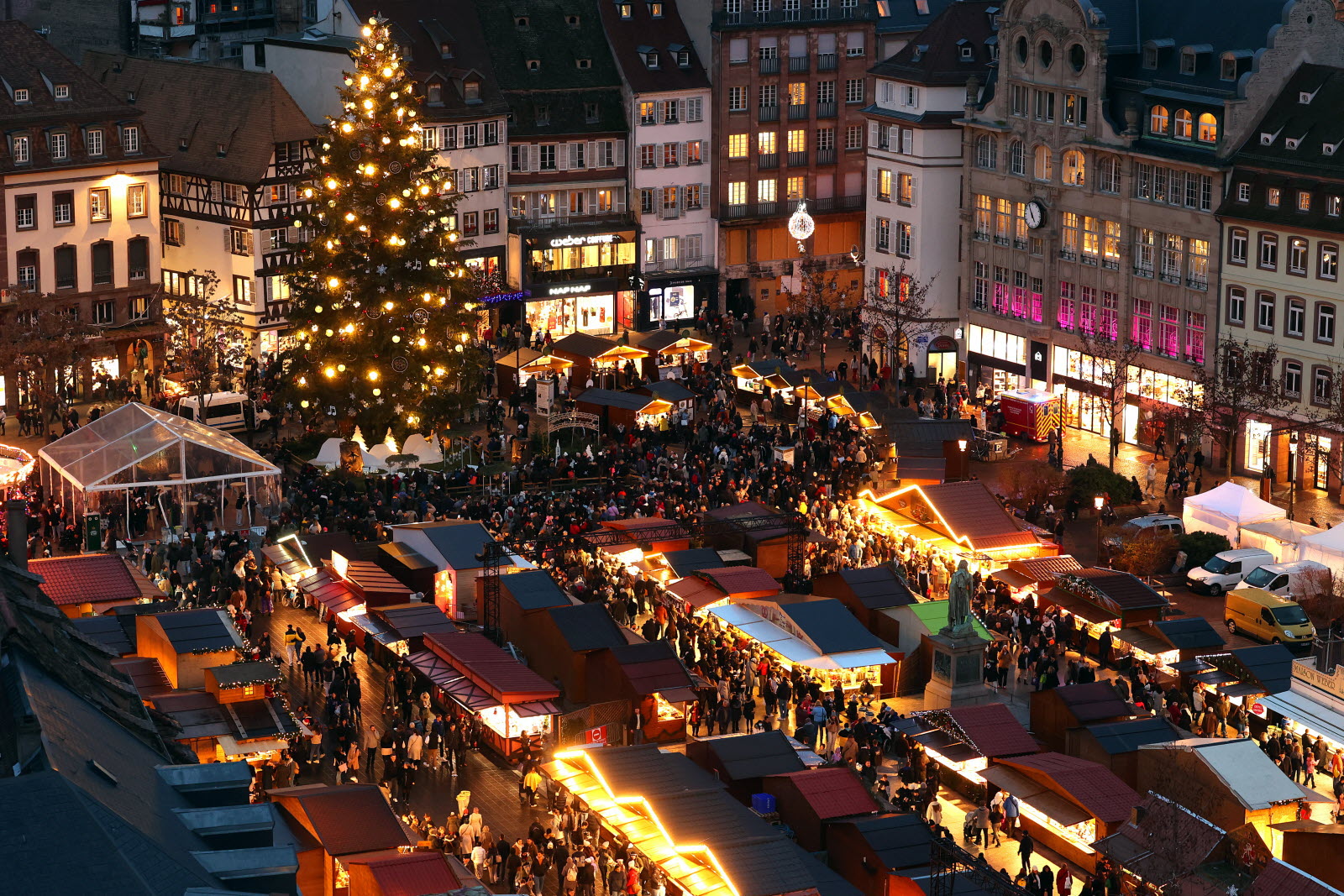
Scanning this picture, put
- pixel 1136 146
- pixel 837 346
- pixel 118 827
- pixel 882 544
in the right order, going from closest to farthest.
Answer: pixel 118 827 < pixel 882 544 < pixel 1136 146 < pixel 837 346

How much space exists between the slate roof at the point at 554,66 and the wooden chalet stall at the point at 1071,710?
5531 cm

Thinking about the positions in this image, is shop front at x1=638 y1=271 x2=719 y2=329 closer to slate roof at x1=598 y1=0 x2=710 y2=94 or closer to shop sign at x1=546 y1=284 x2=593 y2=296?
shop sign at x1=546 y1=284 x2=593 y2=296

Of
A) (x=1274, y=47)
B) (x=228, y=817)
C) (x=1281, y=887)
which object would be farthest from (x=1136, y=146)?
→ (x=228, y=817)

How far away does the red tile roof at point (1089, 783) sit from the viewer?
2061 inches

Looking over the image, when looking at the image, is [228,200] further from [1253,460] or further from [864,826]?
[864,826]

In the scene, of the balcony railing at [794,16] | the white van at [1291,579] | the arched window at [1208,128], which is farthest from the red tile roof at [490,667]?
the balcony railing at [794,16]

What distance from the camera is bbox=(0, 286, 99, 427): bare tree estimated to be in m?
87.9

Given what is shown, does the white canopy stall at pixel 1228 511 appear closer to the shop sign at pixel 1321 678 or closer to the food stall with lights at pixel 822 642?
the shop sign at pixel 1321 678

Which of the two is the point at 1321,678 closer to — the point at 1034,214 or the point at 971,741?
the point at 971,741

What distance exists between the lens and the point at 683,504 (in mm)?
75750

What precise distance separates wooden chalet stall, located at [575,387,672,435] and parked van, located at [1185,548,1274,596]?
22.2 m

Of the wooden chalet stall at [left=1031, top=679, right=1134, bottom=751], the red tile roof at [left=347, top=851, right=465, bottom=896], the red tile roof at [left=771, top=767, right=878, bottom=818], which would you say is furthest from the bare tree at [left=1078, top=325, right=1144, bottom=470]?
the red tile roof at [left=347, top=851, right=465, bottom=896]

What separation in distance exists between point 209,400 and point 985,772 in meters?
41.6

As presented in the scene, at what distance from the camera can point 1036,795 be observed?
5372 cm
